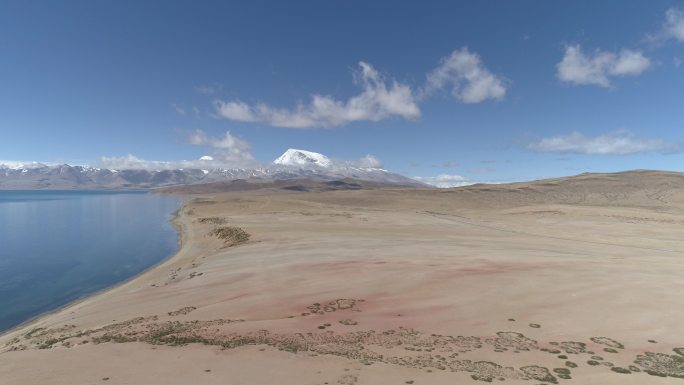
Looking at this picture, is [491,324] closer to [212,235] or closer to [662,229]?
[212,235]

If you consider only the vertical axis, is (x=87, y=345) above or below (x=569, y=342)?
below

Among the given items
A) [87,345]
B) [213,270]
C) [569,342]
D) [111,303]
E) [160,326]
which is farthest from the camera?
[213,270]

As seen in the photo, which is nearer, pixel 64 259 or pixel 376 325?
pixel 376 325

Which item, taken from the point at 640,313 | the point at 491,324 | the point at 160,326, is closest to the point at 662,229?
the point at 640,313

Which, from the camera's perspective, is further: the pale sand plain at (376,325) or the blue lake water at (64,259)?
the blue lake water at (64,259)

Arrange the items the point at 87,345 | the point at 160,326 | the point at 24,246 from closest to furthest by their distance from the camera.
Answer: the point at 87,345, the point at 160,326, the point at 24,246

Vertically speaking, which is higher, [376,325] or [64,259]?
[376,325]

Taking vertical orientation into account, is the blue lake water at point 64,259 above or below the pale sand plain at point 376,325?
below

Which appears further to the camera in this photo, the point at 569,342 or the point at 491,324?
the point at 491,324

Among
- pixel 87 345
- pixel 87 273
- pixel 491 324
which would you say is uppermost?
pixel 491 324

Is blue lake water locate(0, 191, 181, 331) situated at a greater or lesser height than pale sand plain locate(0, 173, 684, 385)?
lesser

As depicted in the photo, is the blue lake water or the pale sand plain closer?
the pale sand plain
